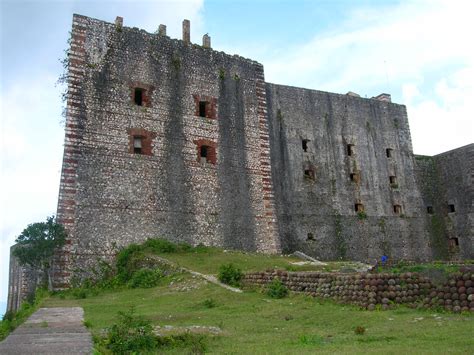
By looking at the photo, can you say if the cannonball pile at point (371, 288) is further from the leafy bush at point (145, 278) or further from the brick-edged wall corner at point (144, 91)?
the brick-edged wall corner at point (144, 91)

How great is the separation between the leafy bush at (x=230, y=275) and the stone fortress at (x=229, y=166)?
5286 mm

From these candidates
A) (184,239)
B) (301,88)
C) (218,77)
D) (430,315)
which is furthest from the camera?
(301,88)

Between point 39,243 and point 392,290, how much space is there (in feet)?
36.1

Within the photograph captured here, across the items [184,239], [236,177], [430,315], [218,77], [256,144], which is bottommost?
[430,315]

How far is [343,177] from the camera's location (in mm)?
26891

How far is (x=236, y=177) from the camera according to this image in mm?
21281

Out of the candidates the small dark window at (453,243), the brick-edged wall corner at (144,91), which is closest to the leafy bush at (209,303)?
the brick-edged wall corner at (144,91)

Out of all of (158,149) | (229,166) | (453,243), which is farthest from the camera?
(453,243)

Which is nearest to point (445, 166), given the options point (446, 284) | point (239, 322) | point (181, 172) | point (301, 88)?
point (301, 88)

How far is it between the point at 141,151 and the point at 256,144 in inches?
220

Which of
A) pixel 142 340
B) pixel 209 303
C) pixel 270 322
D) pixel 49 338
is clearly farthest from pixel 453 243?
pixel 49 338

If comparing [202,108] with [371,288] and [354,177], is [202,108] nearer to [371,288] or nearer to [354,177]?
[354,177]

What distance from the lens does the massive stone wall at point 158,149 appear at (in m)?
17.9

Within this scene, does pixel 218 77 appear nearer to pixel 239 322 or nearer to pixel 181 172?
pixel 181 172
